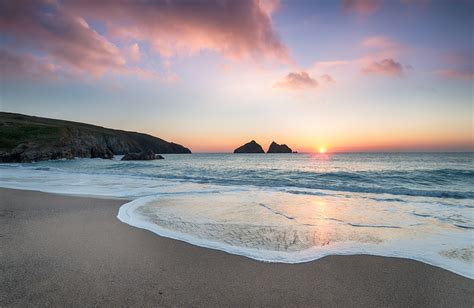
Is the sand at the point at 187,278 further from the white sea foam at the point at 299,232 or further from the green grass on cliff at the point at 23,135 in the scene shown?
the green grass on cliff at the point at 23,135

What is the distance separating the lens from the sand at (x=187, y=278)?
284cm

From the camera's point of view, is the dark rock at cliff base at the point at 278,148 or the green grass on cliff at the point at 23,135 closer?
the green grass on cliff at the point at 23,135

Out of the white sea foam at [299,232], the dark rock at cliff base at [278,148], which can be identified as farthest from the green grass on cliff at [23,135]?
the dark rock at cliff base at [278,148]

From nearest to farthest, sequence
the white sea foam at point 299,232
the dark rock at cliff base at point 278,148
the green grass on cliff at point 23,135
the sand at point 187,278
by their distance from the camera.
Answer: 1. the sand at point 187,278
2. the white sea foam at point 299,232
3. the green grass on cliff at point 23,135
4. the dark rock at cliff base at point 278,148

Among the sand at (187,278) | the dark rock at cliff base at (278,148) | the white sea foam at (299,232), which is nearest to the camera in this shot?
the sand at (187,278)

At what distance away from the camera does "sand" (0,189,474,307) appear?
284cm

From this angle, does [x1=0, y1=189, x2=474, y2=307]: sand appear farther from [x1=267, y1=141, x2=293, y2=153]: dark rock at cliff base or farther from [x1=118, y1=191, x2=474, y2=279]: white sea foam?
[x1=267, y1=141, x2=293, y2=153]: dark rock at cliff base

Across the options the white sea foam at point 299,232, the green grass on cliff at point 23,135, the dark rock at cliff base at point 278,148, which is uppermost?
the dark rock at cliff base at point 278,148

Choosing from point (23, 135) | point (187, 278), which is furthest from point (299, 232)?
point (23, 135)

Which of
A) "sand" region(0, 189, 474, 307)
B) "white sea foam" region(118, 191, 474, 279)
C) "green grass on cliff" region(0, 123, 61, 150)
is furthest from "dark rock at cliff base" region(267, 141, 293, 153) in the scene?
"sand" region(0, 189, 474, 307)

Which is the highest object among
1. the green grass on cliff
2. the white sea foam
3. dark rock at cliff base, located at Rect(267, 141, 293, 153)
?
dark rock at cliff base, located at Rect(267, 141, 293, 153)

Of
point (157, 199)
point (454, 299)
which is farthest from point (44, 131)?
point (454, 299)

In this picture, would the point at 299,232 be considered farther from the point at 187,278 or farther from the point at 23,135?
the point at 23,135

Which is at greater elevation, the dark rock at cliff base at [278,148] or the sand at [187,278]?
the dark rock at cliff base at [278,148]
